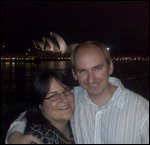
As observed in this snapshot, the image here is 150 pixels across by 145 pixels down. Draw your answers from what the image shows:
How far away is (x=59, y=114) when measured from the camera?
1.99m

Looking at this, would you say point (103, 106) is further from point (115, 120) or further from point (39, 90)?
point (39, 90)

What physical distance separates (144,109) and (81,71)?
1.42ft

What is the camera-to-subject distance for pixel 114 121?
6.80 feet

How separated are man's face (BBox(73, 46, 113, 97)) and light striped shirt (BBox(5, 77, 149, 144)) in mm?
94

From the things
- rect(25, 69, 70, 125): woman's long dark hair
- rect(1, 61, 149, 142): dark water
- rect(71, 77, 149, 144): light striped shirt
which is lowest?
rect(1, 61, 149, 142): dark water

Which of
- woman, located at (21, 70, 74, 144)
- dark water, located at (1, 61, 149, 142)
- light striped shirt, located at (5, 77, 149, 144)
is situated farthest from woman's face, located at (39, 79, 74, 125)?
dark water, located at (1, 61, 149, 142)

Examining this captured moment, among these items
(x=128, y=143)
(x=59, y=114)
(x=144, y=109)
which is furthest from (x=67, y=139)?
(x=144, y=109)

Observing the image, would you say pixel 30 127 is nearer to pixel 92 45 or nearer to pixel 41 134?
pixel 41 134

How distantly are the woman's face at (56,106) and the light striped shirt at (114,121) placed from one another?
15 centimetres

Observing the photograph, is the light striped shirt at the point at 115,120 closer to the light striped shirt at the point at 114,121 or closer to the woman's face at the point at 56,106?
the light striped shirt at the point at 114,121

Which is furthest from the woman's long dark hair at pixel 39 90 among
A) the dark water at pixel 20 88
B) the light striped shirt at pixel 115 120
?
the dark water at pixel 20 88

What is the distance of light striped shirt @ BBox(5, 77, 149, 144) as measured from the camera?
6.53ft

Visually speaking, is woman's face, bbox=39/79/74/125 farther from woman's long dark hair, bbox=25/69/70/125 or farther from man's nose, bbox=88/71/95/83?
man's nose, bbox=88/71/95/83

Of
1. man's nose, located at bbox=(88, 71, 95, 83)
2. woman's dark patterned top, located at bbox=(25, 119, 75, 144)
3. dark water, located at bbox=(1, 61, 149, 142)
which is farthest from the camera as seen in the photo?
dark water, located at bbox=(1, 61, 149, 142)
